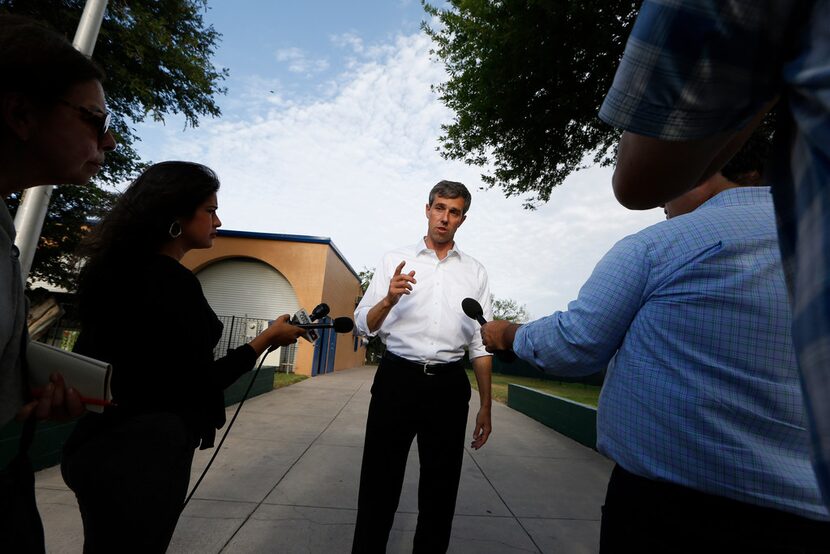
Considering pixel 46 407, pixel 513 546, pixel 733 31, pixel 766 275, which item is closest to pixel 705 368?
pixel 766 275

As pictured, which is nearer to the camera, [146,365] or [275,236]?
[146,365]

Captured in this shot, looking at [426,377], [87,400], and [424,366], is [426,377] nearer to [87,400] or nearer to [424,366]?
[424,366]

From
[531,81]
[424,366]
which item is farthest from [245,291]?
[424,366]

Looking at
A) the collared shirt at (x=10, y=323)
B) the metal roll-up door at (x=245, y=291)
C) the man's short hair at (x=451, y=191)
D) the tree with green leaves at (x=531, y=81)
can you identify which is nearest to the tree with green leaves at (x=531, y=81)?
the tree with green leaves at (x=531, y=81)

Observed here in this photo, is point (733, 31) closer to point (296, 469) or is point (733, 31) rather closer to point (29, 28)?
point (29, 28)

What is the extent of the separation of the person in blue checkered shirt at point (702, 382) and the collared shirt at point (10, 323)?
1.47 m

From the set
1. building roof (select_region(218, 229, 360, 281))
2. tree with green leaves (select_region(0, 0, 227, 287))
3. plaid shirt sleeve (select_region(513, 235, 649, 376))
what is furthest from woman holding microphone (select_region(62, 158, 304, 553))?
building roof (select_region(218, 229, 360, 281))

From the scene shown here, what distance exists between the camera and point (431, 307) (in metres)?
2.64

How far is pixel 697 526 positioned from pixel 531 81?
245 inches

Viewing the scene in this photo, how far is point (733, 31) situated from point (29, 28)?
1575 mm

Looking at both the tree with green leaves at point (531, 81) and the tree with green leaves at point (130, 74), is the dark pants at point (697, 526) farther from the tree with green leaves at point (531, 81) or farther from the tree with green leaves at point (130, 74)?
the tree with green leaves at point (130, 74)

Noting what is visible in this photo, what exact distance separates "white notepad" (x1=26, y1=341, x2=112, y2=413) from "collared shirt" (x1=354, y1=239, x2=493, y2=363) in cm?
149

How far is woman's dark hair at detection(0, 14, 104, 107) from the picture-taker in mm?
1034

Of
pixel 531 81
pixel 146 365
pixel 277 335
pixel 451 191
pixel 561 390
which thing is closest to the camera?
pixel 146 365
